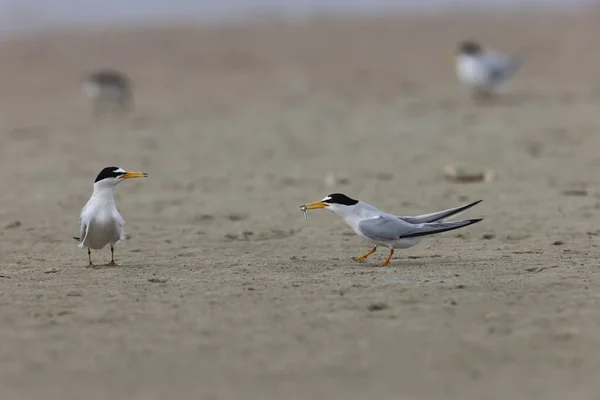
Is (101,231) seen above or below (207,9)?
below

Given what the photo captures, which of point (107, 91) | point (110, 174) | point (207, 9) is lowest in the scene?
point (110, 174)

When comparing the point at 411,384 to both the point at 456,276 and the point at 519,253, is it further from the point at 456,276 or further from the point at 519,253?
the point at 519,253

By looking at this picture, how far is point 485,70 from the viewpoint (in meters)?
16.4

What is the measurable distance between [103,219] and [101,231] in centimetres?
8

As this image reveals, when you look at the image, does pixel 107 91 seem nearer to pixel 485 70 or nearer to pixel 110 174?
pixel 485 70

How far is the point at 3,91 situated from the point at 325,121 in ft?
21.2

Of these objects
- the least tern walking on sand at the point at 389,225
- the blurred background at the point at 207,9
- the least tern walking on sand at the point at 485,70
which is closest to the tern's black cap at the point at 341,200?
the least tern walking on sand at the point at 389,225

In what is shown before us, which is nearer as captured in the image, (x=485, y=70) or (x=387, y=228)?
(x=387, y=228)

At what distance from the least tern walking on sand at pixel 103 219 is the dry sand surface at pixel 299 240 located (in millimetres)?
191

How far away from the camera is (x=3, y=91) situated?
18.5m

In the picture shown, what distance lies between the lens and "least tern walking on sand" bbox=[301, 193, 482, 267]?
6.88 metres

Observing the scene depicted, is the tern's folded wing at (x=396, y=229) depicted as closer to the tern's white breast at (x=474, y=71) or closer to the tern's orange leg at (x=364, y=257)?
the tern's orange leg at (x=364, y=257)

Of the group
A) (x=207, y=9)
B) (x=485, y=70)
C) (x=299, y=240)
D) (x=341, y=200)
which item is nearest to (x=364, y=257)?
(x=341, y=200)

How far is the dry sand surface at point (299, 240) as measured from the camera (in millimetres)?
4730
